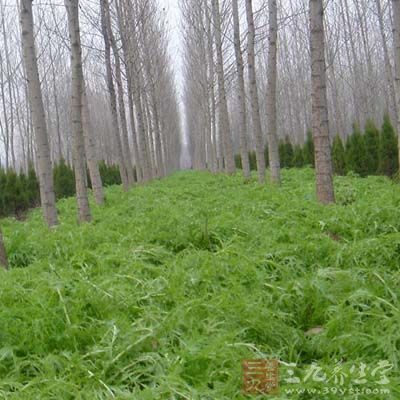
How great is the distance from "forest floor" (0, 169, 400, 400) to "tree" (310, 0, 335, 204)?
51.7 inches

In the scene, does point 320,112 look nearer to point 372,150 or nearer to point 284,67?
point 372,150

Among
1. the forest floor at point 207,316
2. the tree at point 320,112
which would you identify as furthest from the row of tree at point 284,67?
the forest floor at point 207,316

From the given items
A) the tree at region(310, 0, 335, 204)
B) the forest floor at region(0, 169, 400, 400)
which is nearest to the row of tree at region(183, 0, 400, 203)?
the tree at region(310, 0, 335, 204)

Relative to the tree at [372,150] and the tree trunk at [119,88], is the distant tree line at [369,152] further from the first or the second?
the tree trunk at [119,88]

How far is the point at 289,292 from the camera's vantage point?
2.38 meters

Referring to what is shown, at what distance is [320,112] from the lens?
4910mm

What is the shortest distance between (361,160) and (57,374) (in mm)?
12026

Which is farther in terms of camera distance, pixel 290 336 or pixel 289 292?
pixel 289 292

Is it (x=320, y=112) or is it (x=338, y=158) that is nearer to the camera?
(x=320, y=112)

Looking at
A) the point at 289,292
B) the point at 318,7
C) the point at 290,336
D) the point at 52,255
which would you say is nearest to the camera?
the point at 290,336

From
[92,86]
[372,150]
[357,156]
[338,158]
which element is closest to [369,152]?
[372,150]

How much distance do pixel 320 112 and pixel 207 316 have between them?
3.41 meters

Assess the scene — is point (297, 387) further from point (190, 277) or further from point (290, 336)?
point (190, 277)

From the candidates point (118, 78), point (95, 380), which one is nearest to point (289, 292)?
point (95, 380)
